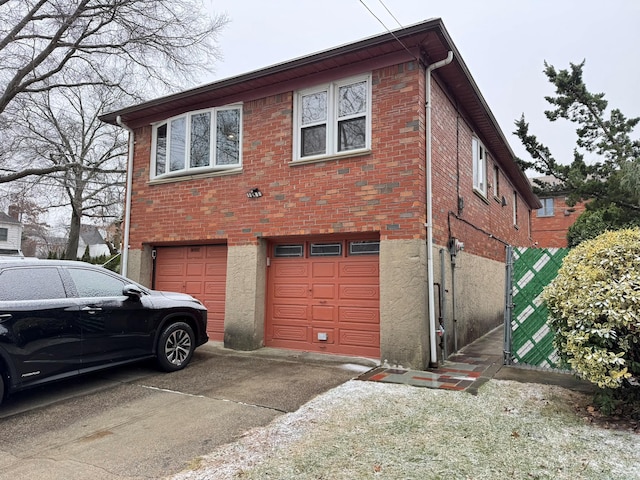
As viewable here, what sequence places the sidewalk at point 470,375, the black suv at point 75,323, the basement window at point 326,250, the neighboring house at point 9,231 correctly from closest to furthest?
the black suv at point 75,323, the sidewalk at point 470,375, the basement window at point 326,250, the neighboring house at point 9,231

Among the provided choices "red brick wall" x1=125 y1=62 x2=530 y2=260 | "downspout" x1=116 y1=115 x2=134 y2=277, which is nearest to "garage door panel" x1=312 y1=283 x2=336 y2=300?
"red brick wall" x1=125 y1=62 x2=530 y2=260

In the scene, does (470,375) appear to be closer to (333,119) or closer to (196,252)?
(333,119)

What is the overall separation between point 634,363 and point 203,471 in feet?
13.5

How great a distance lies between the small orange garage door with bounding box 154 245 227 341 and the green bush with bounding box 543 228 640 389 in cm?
618

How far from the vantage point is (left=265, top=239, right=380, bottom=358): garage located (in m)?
7.34

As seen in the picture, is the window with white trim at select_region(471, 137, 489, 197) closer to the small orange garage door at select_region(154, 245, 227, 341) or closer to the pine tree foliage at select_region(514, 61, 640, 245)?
the pine tree foliage at select_region(514, 61, 640, 245)

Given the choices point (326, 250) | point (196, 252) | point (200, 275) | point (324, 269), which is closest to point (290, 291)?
point (324, 269)

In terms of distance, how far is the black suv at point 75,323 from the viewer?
4.64m

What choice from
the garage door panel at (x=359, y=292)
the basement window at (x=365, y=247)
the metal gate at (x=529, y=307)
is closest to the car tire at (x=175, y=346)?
the garage door panel at (x=359, y=292)

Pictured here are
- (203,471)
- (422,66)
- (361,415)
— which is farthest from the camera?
(422,66)

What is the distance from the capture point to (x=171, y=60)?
46.9 feet

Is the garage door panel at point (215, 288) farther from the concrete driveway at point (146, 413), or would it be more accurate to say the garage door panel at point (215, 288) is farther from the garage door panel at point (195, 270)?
the concrete driveway at point (146, 413)

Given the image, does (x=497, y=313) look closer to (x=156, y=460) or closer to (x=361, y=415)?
(x=361, y=415)

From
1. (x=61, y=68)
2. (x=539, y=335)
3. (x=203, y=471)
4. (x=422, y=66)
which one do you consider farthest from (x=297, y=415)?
(x=61, y=68)
